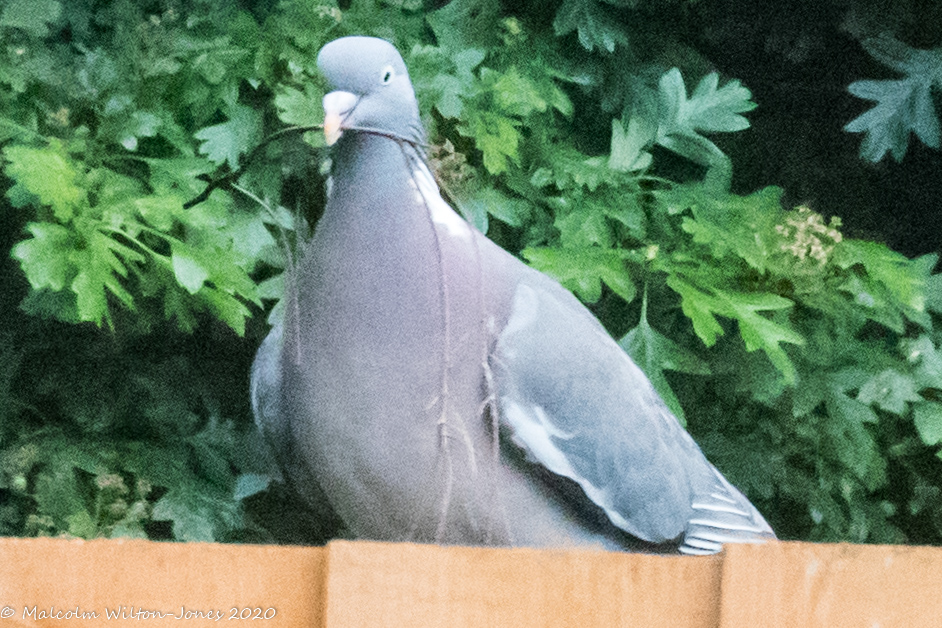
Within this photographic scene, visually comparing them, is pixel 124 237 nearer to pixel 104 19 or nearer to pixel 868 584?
pixel 104 19

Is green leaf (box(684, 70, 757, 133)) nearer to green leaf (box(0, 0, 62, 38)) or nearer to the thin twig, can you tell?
the thin twig

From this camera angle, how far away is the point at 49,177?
1111mm

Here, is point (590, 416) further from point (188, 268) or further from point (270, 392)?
point (188, 268)

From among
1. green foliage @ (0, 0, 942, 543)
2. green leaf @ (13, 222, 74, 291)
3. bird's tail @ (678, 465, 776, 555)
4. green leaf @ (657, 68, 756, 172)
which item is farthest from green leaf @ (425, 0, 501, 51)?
bird's tail @ (678, 465, 776, 555)

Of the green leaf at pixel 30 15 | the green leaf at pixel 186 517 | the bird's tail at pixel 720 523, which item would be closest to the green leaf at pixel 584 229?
the bird's tail at pixel 720 523

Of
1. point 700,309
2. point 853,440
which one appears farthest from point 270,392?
point 853,440

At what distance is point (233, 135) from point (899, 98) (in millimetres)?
849

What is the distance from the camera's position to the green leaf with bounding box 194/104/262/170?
113 centimetres

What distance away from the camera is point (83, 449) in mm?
1222

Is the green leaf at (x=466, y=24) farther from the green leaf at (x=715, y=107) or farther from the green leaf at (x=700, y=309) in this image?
Result: the green leaf at (x=700, y=309)

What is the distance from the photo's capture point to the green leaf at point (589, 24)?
124 cm

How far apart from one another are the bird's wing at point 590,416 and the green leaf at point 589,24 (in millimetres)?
351

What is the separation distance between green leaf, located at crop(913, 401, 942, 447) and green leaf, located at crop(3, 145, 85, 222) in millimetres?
1074

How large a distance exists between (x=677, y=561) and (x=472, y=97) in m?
0.64
